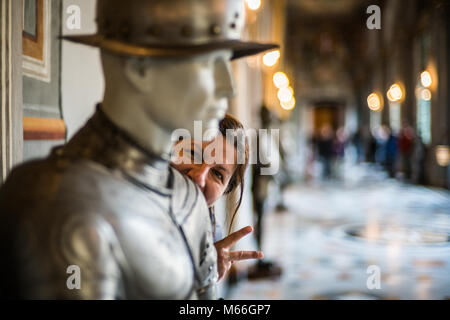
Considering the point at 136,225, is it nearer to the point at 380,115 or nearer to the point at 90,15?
the point at 90,15

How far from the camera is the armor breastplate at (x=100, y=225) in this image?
36.1 inches

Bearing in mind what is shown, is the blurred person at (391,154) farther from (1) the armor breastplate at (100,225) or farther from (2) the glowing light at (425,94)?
(1) the armor breastplate at (100,225)

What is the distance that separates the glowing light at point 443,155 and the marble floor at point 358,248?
919 millimetres

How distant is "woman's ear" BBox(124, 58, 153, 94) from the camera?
3.49ft

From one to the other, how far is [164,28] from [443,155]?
584 inches

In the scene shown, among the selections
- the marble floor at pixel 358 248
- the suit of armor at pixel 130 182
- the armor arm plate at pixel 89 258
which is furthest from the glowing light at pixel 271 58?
the armor arm plate at pixel 89 258

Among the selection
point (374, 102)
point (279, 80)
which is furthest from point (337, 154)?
point (374, 102)

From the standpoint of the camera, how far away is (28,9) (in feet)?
5.49

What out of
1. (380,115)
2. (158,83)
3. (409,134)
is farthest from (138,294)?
(380,115)

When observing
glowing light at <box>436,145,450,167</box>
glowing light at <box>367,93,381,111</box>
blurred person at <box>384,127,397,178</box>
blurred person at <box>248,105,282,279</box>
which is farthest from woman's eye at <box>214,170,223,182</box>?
glowing light at <box>367,93,381,111</box>

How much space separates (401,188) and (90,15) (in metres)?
15.3

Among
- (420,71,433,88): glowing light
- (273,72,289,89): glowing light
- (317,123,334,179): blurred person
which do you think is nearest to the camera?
(273,72,289,89): glowing light

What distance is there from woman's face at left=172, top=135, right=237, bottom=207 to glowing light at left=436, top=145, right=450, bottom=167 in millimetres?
13560

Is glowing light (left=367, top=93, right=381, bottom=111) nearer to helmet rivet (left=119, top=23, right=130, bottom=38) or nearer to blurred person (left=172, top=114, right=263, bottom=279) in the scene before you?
blurred person (left=172, top=114, right=263, bottom=279)
